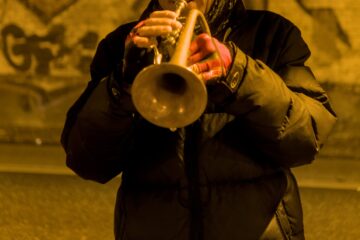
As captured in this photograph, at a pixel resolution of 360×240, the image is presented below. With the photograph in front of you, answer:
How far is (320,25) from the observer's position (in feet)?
12.9

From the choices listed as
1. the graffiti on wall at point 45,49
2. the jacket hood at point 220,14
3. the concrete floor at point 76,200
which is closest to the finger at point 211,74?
the jacket hood at point 220,14

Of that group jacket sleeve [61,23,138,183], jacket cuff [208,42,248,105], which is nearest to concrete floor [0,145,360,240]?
jacket sleeve [61,23,138,183]

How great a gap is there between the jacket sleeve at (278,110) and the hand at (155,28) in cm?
18

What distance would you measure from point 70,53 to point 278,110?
9.43 ft

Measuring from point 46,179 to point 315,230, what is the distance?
1777 mm

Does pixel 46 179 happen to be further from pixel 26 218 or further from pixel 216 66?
pixel 216 66

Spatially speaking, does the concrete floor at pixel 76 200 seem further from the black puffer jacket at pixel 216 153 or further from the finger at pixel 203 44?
the finger at pixel 203 44

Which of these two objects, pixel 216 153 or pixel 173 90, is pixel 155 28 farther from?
pixel 216 153

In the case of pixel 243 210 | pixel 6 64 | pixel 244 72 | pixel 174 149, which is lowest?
pixel 6 64

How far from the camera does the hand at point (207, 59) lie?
142 centimetres

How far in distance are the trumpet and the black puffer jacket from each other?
0.30ft

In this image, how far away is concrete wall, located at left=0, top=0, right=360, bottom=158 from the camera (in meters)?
3.94

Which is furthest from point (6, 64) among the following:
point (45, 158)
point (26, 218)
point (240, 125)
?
point (240, 125)

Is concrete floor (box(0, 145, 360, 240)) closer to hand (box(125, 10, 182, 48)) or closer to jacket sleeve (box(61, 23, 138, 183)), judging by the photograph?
jacket sleeve (box(61, 23, 138, 183))
